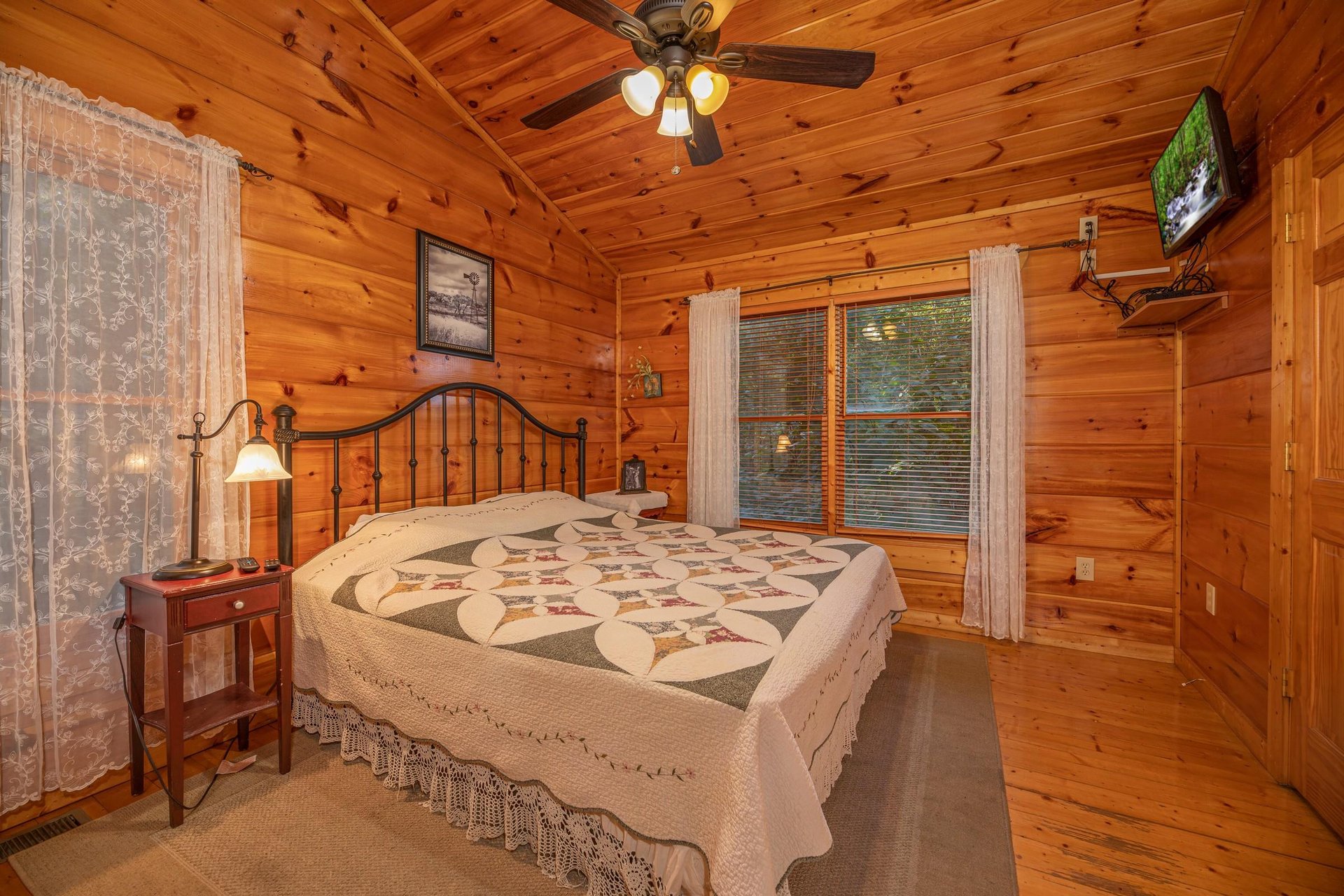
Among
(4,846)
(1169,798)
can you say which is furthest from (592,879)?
(1169,798)

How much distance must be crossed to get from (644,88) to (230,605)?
2.03m

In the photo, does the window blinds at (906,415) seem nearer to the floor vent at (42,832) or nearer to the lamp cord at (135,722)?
the lamp cord at (135,722)

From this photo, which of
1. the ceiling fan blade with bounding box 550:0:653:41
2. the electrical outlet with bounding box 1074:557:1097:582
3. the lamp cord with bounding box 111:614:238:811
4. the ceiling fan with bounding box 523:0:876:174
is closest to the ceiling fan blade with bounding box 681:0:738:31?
the ceiling fan with bounding box 523:0:876:174

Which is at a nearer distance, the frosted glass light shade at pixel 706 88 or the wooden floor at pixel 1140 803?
the wooden floor at pixel 1140 803

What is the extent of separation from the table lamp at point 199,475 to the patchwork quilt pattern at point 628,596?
1.33ft

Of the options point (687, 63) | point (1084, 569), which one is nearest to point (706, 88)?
point (687, 63)

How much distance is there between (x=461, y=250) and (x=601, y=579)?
2.10m

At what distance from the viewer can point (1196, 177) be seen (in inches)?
86.0

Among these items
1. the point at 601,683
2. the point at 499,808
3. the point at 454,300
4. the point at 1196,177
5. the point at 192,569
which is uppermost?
the point at 1196,177

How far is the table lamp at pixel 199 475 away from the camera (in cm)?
173

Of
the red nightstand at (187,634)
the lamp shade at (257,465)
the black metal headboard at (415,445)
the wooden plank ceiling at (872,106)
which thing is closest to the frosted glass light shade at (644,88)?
the wooden plank ceiling at (872,106)

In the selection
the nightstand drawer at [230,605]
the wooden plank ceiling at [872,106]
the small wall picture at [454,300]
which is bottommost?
the nightstand drawer at [230,605]

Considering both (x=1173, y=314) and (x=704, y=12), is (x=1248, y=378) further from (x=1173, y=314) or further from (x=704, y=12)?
(x=704, y=12)

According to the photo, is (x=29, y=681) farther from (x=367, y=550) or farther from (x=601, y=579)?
(x=601, y=579)
